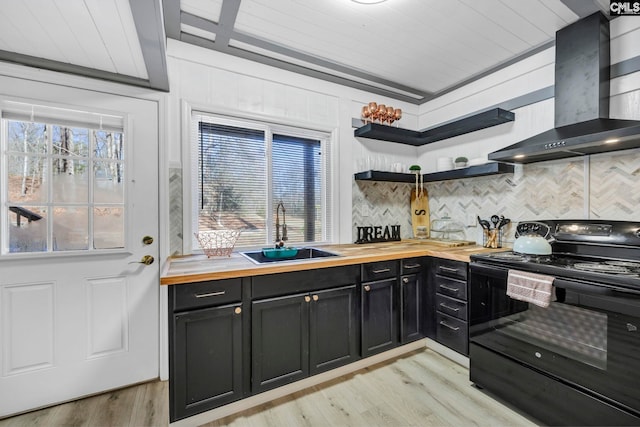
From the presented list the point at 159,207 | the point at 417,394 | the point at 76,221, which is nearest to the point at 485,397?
the point at 417,394

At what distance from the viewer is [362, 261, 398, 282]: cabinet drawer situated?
2217 millimetres

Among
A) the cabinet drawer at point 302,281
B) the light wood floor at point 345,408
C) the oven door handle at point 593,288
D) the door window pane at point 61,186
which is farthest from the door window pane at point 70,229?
the oven door handle at point 593,288

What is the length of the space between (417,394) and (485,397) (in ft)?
1.45

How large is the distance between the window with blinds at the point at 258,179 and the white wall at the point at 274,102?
4.6 inches

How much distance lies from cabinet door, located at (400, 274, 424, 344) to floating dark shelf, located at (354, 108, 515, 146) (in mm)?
1455

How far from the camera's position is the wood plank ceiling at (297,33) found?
1.35 meters

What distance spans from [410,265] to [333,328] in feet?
2.81

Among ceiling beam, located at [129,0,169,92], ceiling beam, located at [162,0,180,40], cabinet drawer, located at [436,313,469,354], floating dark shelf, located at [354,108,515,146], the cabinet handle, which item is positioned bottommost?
cabinet drawer, located at [436,313,469,354]

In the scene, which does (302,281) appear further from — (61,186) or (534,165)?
(534,165)

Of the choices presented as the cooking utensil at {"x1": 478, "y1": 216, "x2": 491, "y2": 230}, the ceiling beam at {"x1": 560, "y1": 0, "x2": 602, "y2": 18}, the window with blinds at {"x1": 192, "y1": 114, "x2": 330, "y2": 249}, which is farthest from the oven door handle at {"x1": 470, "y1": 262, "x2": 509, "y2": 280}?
the ceiling beam at {"x1": 560, "y1": 0, "x2": 602, "y2": 18}

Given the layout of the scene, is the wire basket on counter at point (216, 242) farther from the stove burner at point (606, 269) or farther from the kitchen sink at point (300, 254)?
the stove burner at point (606, 269)

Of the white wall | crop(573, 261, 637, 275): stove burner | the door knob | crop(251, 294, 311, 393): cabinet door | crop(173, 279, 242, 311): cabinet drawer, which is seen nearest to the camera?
crop(573, 261, 637, 275): stove burner

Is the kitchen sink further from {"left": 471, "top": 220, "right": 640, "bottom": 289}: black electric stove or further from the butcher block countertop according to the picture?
{"left": 471, "top": 220, "right": 640, "bottom": 289}: black electric stove

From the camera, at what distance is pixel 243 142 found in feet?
8.24
